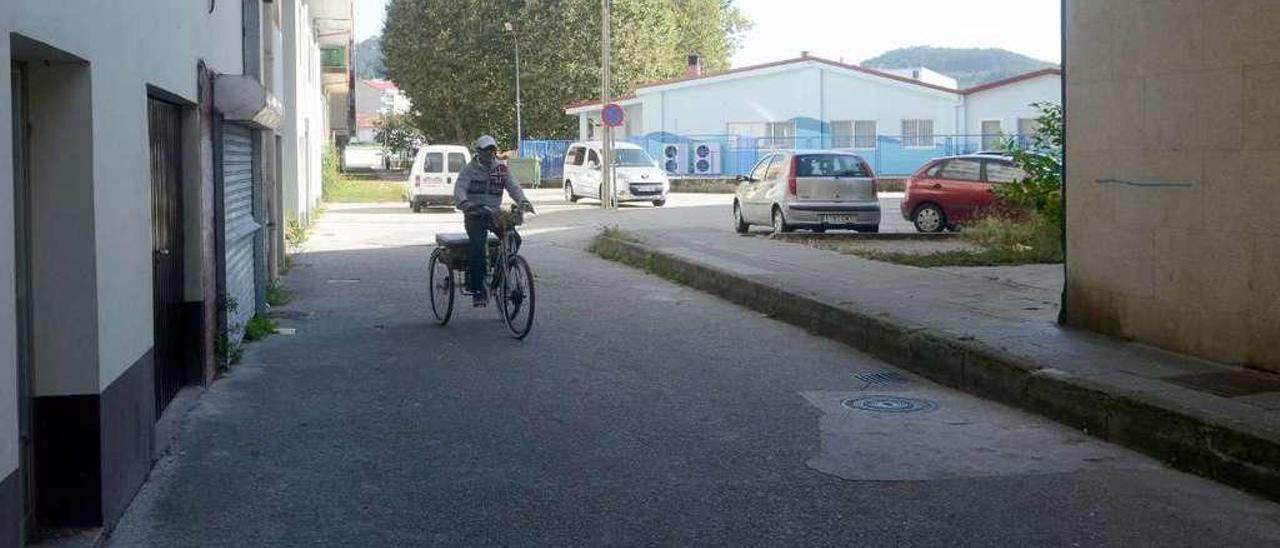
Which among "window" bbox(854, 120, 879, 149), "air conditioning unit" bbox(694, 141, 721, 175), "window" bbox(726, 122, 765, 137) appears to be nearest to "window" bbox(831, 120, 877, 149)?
"window" bbox(854, 120, 879, 149)

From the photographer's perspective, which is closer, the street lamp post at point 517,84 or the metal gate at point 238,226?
the metal gate at point 238,226

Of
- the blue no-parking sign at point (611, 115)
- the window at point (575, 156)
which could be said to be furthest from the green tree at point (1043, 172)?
the window at point (575, 156)

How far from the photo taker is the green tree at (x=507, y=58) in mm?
57000

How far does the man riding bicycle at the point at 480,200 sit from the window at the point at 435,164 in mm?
22164

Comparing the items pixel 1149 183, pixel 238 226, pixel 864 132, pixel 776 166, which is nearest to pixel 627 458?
pixel 1149 183

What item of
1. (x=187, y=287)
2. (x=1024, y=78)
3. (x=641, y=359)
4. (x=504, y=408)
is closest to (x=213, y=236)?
(x=187, y=287)

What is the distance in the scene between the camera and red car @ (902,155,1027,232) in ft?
74.3

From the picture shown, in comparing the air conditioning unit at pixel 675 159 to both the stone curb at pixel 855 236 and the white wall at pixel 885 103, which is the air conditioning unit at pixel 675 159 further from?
the stone curb at pixel 855 236

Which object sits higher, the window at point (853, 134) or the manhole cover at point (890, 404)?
the window at point (853, 134)

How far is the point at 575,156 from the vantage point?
3891cm

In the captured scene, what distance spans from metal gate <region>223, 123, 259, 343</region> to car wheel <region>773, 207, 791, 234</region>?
11565 mm

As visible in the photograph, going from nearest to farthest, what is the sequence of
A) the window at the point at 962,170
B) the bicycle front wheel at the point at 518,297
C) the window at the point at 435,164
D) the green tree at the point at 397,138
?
the bicycle front wheel at the point at 518,297 < the window at the point at 962,170 < the window at the point at 435,164 < the green tree at the point at 397,138

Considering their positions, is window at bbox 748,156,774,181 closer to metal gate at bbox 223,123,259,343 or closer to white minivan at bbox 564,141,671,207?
white minivan at bbox 564,141,671,207

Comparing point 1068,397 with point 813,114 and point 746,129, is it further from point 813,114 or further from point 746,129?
point 746,129
